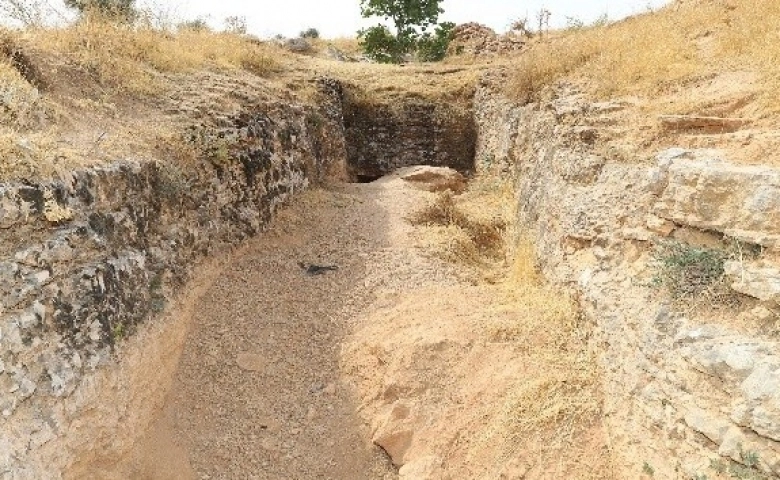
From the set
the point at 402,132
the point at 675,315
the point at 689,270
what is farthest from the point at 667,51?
the point at 402,132

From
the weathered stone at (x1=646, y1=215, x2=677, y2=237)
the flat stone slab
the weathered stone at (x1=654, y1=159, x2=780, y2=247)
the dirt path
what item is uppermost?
the flat stone slab

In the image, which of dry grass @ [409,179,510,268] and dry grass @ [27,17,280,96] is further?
dry grass @ [409,179,510,268]

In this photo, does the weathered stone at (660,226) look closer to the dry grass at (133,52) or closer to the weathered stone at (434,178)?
the dry grass at (133,52)

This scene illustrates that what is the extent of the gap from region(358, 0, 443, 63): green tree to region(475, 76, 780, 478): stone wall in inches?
497

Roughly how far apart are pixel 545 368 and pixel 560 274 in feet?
3.61

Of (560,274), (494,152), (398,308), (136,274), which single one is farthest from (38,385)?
(494,152)

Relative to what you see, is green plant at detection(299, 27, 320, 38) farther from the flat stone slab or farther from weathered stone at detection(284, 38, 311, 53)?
the flat stone slab

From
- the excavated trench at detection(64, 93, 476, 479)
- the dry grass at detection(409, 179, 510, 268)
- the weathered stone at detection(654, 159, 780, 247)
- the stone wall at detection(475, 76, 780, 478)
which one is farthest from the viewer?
the dry grass at detection(409, 179, 510, 268)

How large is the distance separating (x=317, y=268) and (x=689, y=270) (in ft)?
12.6

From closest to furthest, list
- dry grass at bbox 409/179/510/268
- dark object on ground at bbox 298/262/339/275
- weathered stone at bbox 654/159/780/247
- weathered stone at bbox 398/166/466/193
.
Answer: weathered stone at bbox 654/159/780/247, dark object on ground at bbox 298/262/339/275, dry grass at bbox 409/179/510/268, weathered stone at bbox 398/166/466/193

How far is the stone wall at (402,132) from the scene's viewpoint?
37.1ft

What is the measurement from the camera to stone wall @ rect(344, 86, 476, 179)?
11297 millimetres

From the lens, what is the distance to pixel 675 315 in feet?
12.0

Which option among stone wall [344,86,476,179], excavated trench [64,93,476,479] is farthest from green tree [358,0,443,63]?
excavated trench [64,93,476,479]
